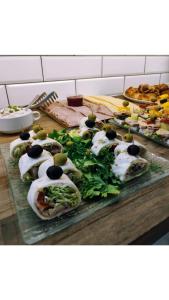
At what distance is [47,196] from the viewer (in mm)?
667

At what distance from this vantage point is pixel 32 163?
0.79 metres

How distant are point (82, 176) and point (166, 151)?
0.46m

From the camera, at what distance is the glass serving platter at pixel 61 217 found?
0.58m

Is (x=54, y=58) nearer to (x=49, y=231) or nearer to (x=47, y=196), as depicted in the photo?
(x=47, y=196)

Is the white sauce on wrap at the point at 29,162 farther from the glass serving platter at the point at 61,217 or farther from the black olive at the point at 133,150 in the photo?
the black olive at the point at 133,150

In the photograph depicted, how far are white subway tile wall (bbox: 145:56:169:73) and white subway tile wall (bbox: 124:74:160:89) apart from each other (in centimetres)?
7

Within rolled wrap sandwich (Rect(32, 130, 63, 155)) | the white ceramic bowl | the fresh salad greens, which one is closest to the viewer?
the fresh salad greens

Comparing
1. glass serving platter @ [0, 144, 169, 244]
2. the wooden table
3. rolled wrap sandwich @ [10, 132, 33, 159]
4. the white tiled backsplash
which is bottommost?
the wooden table

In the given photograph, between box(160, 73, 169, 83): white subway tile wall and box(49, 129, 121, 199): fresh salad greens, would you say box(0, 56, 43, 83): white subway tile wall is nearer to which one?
box(49, 129, 121, 199): fresh salad greens

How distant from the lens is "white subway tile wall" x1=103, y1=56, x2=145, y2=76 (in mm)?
2119

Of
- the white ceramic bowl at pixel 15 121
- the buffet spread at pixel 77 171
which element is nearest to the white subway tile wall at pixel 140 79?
the buffet spread at pixel 77 171

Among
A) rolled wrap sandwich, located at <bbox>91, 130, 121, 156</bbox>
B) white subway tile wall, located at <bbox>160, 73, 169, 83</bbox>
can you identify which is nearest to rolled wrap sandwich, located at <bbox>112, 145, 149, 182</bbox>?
rolled wrap sandwich, located at <bbox>91, 130, 121, 156</bbox>

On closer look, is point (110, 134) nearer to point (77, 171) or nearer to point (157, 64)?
point (77, 171)
